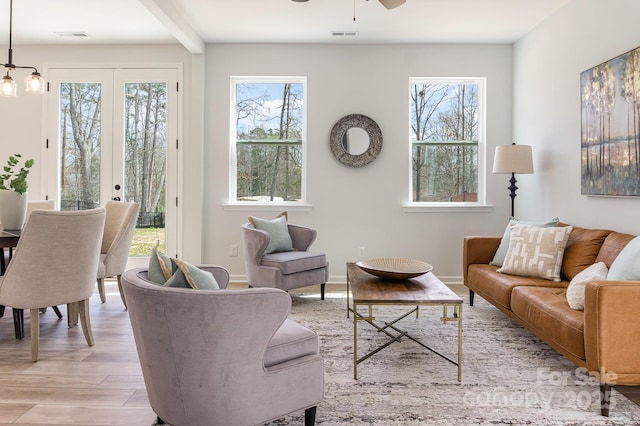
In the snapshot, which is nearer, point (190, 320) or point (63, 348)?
point (190, 320)

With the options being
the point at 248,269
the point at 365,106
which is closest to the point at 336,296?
the point at 248,269

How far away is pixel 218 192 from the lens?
5055mm

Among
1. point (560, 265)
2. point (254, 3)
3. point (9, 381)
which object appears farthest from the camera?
point (254, 3)

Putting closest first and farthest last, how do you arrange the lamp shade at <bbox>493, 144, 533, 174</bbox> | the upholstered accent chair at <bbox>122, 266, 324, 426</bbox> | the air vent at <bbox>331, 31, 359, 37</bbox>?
the upholstered accent chair at <bbox>122, 266, 324, 426</bbox> < the lamp shade at <bbox>493, 144, 533, 174</bbox> < the air vent at <bbox>331, 31, 359, 37</bbox>

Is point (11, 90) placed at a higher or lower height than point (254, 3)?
lower

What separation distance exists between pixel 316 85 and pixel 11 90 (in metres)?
2.93

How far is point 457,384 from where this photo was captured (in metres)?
2.36

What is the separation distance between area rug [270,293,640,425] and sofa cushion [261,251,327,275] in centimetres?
69

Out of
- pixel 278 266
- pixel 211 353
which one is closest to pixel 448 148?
pixel 278 266

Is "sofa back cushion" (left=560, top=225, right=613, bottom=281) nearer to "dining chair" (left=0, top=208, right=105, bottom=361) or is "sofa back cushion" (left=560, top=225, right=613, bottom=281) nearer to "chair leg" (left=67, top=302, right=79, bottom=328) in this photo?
"dining chair" (left=0, top=208, right=105, bottom=361)

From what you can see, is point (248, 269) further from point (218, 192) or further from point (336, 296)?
point (218, 192)

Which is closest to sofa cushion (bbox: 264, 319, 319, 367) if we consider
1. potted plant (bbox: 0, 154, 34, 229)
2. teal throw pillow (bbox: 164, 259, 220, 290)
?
teal throw pillow (bbox: 164, 259, 220, 290)

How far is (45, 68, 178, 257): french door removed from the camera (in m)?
5.02

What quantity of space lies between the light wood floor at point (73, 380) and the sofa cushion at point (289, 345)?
0.74 meters
